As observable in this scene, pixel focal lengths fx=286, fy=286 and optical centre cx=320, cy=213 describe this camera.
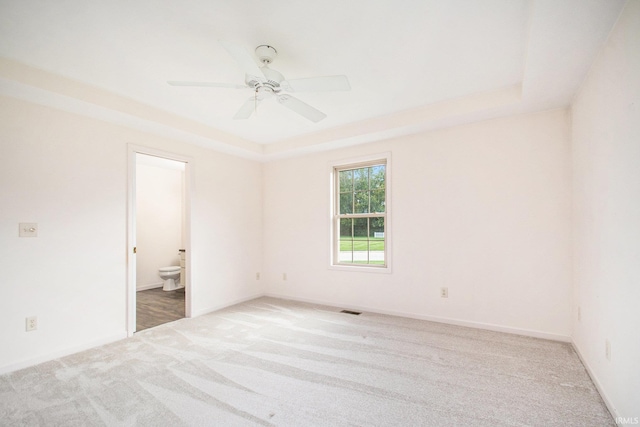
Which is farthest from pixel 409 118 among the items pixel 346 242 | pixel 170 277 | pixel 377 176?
pixel 170 277

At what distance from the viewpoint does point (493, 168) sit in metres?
3.12

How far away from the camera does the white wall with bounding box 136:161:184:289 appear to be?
18.0ft

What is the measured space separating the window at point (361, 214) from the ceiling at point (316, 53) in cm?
93

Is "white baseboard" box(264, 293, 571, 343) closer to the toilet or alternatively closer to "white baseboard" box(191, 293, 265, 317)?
"white baseboard" box(191, 293, 265, 317)

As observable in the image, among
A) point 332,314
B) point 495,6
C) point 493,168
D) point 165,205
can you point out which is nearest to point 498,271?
point 493,168

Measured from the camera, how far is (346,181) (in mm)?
4293

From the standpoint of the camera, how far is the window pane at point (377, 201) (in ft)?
12.9

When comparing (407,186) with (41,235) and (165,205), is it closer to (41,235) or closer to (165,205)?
(41,235)

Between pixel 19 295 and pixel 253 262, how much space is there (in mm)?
2721

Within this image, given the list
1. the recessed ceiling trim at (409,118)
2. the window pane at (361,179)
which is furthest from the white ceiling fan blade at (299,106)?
the window pane at (361,179)

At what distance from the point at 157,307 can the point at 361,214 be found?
329 cm

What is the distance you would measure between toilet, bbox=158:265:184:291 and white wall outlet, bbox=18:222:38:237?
2924mm

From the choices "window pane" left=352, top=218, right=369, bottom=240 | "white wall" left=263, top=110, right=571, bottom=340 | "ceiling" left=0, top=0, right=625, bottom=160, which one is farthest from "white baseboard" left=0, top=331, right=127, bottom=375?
"window pane" left=352, top=218, right=369, bottom=240

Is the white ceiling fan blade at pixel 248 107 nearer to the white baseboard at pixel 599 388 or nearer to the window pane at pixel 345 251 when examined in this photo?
the window pane at pixel 345 251
